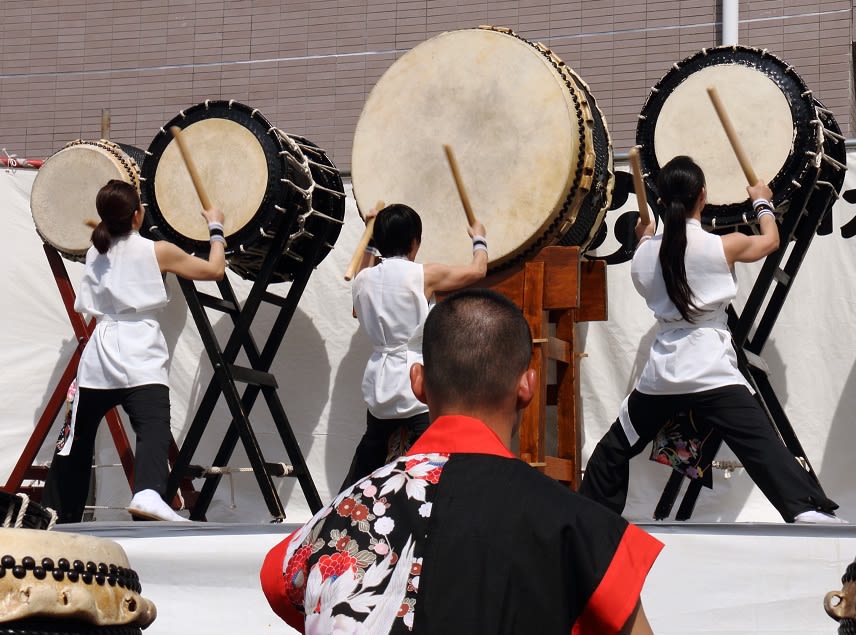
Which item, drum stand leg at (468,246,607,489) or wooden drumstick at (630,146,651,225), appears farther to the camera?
drum stand leg at (468,246,607,489)

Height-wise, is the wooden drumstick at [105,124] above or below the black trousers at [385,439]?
above

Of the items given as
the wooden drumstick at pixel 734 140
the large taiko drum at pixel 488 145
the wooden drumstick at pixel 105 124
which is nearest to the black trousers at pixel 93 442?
the large taiko drum at pixel 488 145

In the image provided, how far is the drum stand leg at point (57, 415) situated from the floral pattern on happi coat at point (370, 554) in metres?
3.06

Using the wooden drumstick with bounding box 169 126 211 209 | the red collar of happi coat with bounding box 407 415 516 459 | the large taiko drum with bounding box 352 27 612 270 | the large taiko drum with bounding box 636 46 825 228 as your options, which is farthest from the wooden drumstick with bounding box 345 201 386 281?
the red collar of happi coat with bounding box 407 415 516 459

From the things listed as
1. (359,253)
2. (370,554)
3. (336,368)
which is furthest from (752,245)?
(370,554)

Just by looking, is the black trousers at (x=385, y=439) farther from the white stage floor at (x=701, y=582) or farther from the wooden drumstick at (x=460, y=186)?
the white stage floor at (x=701, y=582)

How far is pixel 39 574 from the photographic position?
4.88 feet

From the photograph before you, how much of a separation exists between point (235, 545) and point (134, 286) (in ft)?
3.41

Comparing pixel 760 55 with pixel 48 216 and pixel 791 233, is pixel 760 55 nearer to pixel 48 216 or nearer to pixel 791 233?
pixel 791 233

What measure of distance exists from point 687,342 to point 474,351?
1.77 meters

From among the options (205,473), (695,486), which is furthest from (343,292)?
(695,486)

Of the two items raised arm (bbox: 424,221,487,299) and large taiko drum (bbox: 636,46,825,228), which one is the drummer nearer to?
raised arm (bbox: 424,221,487,299)

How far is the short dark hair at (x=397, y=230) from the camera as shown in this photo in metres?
3.28

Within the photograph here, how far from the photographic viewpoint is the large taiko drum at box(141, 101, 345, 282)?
3.89m
